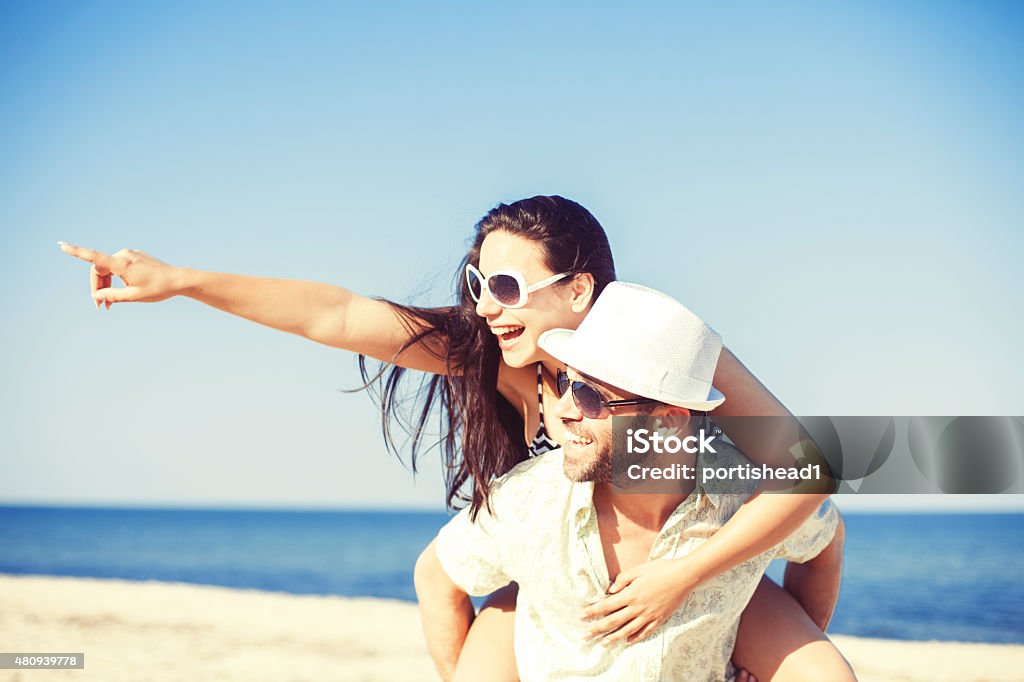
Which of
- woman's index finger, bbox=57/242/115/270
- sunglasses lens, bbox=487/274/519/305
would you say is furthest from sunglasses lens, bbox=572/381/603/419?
woman's index finger, bbox=57/242/115/270

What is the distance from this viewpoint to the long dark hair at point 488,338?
3969mm

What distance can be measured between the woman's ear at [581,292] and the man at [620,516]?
2.29 feet

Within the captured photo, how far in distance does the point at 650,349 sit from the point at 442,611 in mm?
1354

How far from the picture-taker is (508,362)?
12.7 feet

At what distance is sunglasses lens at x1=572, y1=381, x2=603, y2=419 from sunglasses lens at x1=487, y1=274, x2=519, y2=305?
734 mm

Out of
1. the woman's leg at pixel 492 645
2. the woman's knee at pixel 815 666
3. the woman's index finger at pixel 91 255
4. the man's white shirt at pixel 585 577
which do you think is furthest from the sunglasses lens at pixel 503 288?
the woman's knee at pixel 815 666

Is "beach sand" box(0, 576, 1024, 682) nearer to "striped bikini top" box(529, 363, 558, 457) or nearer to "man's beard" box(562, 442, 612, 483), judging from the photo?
"striped bikini top" box(529, 363, 558, 457)

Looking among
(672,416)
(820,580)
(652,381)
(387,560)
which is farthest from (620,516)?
(387,560)

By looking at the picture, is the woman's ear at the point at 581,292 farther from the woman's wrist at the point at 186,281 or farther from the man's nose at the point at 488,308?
the woman's wrist at the point at 186,281

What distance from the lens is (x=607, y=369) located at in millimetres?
3133

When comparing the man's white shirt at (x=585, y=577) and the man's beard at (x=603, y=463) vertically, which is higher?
the man's beard at (x=603, y=463)

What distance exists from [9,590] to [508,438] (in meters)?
11.9

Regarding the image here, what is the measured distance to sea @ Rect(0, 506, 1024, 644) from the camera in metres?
26.7

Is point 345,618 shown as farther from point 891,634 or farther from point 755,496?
point 891,634
